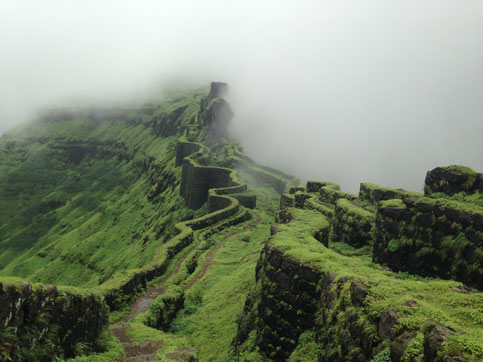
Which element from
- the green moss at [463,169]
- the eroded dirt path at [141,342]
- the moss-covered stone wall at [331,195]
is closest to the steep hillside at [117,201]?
the eroded dirt path at [141,342]

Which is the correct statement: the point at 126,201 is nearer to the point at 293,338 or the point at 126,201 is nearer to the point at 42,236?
the point at 42,236

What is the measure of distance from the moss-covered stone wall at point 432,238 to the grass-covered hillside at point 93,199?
3979cm

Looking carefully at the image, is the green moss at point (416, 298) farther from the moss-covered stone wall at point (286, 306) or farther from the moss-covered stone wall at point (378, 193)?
the moss-covered stone wall at point (378, 193)

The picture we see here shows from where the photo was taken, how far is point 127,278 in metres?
24.6

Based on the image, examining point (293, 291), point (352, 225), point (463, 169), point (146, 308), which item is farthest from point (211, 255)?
point (463, 169)

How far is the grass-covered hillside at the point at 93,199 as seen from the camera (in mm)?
77062

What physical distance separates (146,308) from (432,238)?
18382mm

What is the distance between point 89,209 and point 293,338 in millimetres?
126687

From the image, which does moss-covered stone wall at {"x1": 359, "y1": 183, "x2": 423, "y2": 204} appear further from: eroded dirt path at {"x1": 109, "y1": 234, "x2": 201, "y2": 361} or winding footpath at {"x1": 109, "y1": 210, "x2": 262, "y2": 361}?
eroded dirt path at {"x1": 109, "y1": 234, "x2": 201, "y2": 361}

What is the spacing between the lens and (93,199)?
13262 cm

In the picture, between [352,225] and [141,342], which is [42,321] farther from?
[352,225]

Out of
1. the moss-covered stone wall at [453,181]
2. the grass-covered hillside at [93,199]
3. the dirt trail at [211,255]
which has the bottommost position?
the grass-covered hillside at [93,199]

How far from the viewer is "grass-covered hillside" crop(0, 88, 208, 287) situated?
7706cm

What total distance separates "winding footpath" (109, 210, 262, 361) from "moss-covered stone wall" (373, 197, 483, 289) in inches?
470
